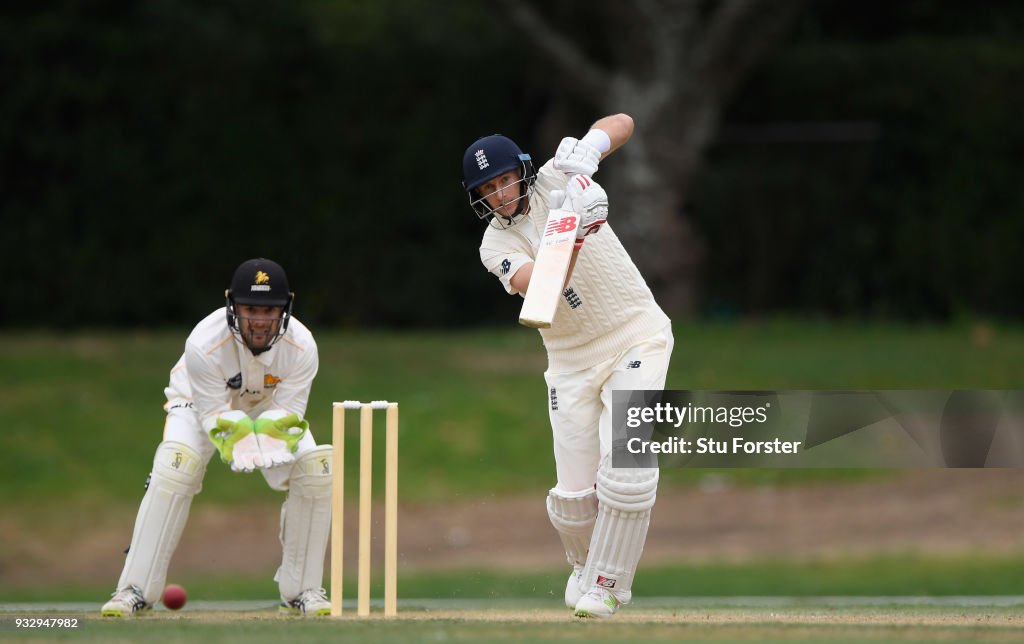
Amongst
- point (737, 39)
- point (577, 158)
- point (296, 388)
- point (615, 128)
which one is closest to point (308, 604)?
point (296, 388)

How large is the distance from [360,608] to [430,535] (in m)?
3.87

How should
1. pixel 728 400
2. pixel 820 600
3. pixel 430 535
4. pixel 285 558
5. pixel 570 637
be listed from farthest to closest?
1. pixel 430 535
2. pixel 820 600
3. pixel 285 558
4. pixel 728 400
5. pixel 570 637

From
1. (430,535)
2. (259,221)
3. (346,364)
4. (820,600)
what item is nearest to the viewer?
(820,600)

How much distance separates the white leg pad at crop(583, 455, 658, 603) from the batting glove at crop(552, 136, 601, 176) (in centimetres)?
88

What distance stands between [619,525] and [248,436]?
1196 mm

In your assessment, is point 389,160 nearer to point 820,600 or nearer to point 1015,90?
point 1015,90

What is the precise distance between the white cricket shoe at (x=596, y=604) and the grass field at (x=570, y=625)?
0.05 metres

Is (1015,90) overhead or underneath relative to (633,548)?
overhead

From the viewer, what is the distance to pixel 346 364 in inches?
405

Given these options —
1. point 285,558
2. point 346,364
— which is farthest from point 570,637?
point 346,364

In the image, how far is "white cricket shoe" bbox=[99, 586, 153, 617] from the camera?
5.04 meters

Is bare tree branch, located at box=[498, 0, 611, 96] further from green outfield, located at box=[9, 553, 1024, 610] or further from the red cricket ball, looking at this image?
the red cricket ball

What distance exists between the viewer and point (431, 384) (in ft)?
33.2

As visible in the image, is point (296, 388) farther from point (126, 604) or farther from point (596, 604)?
point (596, 604)
